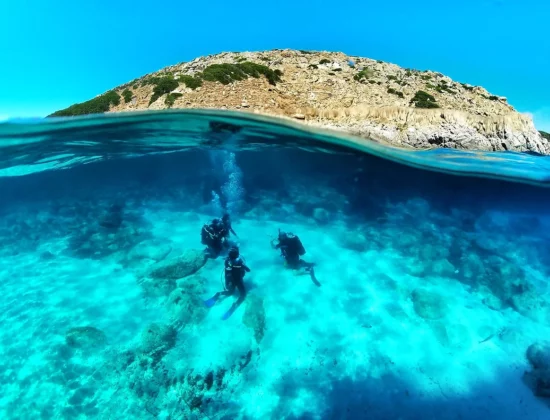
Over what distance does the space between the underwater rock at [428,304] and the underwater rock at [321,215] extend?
6411 millimetres

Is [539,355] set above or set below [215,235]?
below

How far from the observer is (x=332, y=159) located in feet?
67.9

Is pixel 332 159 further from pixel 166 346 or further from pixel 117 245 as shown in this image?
pixel 166 346

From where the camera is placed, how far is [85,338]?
25.2ft

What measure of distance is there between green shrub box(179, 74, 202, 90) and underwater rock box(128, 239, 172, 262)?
924 cm

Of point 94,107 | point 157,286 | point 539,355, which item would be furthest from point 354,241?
point 94,107

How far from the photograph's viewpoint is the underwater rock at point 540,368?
277 inches

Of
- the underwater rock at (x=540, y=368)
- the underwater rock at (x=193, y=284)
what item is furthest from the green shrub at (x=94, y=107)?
the underwater rock at (x=540, y=368)

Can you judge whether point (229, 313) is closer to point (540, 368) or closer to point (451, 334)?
point (451, 334)

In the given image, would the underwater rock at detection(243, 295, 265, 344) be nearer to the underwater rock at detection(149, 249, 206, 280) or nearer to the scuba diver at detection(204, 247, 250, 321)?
the scuba diver at detection(204, 247, 250, 321)

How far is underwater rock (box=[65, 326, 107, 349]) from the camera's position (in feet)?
24.8

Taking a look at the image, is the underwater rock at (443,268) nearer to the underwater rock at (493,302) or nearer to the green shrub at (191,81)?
the underwater rock at (493,302)

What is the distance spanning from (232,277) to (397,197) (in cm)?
1503

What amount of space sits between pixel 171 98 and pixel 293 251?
10.7 m
